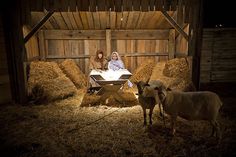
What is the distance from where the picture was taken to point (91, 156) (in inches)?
147

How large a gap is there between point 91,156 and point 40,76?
481cm

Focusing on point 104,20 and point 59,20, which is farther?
point 104,20

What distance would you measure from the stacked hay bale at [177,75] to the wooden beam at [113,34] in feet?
6.58

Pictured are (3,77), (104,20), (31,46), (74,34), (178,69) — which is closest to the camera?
(3,77)

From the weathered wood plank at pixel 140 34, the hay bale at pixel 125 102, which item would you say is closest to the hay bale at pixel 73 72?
the weathered wood plank at pixel 140 34

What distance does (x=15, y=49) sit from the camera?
6.57m

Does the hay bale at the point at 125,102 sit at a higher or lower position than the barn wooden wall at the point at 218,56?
lower

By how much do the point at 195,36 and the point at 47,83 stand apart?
5767 mm

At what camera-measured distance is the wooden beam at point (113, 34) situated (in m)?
9.24

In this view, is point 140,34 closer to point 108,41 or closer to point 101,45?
point 108,41

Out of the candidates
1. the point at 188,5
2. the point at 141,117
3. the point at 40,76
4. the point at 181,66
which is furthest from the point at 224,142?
the point at 40,76

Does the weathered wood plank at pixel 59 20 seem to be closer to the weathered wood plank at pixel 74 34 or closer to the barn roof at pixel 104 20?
the barn roof at pixel 104 20

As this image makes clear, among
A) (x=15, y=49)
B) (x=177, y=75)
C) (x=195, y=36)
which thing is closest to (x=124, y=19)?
(x=195, y=36)

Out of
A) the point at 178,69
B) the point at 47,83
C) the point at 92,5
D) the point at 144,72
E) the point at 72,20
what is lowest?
the point at 47,83
